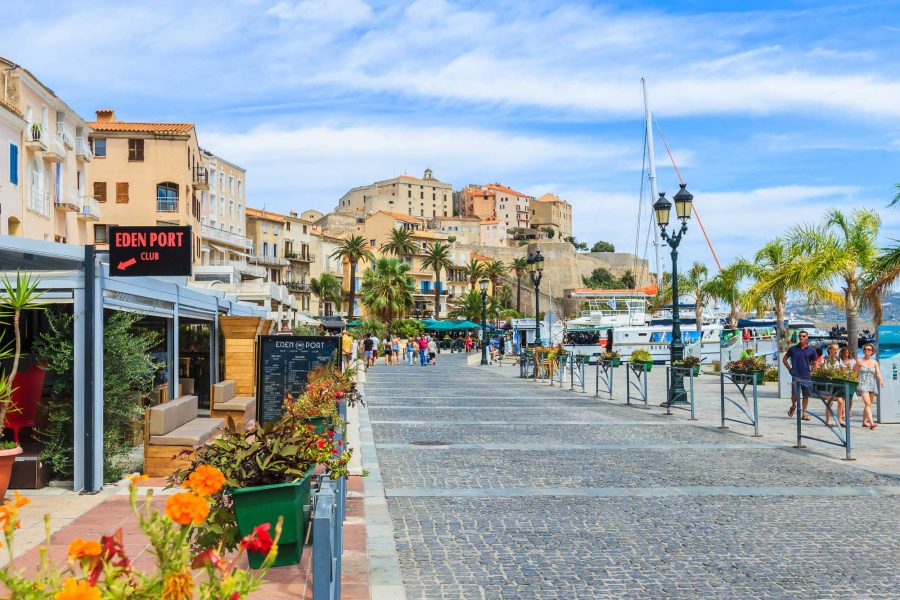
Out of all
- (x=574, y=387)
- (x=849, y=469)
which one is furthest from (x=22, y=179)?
(x=849, y=469)

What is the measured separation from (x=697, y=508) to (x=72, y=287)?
6.45 m

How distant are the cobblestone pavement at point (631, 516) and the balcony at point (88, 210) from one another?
107 feet

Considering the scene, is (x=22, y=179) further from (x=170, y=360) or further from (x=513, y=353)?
(x=513, y=353)

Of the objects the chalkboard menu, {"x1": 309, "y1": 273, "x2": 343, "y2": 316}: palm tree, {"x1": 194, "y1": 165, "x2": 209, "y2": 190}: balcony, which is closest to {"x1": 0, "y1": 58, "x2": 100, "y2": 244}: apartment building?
{"x1": 194, "y1": 165, "x2": 209, "y2": 190}: balcony

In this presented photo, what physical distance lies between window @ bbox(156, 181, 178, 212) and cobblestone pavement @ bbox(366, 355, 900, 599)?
42.2 meters

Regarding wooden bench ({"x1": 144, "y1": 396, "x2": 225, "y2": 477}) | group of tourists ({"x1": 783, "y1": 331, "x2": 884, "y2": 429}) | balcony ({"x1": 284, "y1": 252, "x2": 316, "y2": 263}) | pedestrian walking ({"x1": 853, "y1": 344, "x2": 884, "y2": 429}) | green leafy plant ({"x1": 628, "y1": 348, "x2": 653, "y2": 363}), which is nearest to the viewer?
wooden bench ({"x1": 144, "y1": 396, "x2": 225, "y2": 477})

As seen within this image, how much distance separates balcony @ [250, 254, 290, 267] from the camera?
281ft

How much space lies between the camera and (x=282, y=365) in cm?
1198

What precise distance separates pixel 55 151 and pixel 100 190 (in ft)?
52.6

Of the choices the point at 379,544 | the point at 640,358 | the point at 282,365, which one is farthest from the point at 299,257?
the point at 379,544

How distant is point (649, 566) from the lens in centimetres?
642

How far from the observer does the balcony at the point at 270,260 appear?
85688 millimetres

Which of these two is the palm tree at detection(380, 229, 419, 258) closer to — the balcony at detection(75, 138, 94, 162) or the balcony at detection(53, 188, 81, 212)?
the balcony at detection(75, 138, 94, 162)

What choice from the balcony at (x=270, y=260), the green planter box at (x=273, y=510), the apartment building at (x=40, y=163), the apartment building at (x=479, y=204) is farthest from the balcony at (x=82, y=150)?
the apartment building at (x=479, y=204)
